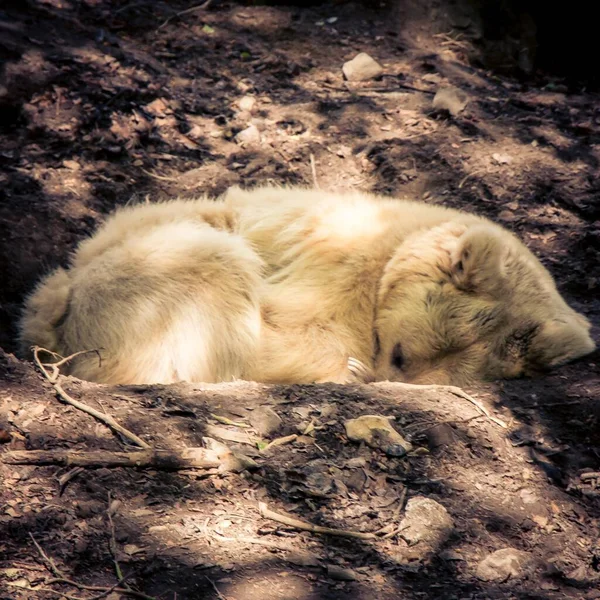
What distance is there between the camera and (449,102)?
24.7 ft

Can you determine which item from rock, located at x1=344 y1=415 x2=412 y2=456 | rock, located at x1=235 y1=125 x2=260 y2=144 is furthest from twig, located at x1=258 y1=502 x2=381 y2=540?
rock, located at x1=235 y1=125 x2=260 y2=144

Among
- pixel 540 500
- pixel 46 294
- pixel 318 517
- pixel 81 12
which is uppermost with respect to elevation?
pixel 81 12

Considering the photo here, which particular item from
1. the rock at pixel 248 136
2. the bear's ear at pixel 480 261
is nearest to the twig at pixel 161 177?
the rock at pixel 248 136

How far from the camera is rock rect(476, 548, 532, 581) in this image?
313 cm

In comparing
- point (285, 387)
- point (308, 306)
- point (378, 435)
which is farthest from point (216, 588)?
point (308, 306)

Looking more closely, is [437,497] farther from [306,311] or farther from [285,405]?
[306,311]

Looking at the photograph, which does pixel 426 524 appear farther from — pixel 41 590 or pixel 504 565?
pixel 41 590

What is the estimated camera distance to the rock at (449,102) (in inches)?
297

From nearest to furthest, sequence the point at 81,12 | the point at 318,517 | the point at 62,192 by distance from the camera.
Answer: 1. the point at 318,517
2. the point at 62,192
3. the point at 81,12

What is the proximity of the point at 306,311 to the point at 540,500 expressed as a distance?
1892 mm

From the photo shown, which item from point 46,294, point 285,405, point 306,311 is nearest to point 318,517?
point 285,405

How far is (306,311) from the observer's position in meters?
4.90

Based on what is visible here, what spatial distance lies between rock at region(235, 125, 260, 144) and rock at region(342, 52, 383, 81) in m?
1.54

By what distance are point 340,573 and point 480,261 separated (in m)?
2.40
